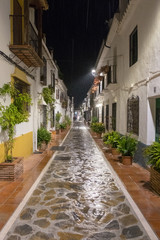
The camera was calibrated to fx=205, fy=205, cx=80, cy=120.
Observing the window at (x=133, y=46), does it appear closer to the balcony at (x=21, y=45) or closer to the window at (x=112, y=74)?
the window at (x=112, y=74)

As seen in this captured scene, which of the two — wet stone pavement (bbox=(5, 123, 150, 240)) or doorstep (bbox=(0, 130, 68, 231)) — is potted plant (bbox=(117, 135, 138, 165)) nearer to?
wet stone pavement (bbox=(5, 123, 150, 240))

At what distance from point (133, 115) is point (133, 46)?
3264mm

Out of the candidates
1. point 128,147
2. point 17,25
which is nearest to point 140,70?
point 128,147

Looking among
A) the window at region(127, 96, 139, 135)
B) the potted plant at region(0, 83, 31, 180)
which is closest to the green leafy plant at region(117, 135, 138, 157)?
the window at region(127, 96, 139, 135)

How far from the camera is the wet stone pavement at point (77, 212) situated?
3.46 metres

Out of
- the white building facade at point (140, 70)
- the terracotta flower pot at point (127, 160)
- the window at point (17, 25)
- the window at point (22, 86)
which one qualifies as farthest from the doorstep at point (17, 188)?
the window at point (17, 25)

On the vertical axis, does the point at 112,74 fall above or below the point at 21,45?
above

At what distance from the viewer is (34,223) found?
3760 millimetres

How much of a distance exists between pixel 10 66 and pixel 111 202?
5541 mm

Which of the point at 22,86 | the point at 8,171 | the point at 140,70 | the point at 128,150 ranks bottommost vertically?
the point at 8,171

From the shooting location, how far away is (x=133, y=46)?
9602mm

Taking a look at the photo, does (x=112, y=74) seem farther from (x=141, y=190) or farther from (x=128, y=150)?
(x=141, y=190)

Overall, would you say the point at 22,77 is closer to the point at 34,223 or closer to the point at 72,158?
the point at 72,158

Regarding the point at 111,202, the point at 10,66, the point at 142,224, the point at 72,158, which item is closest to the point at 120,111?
the point at 72,158
